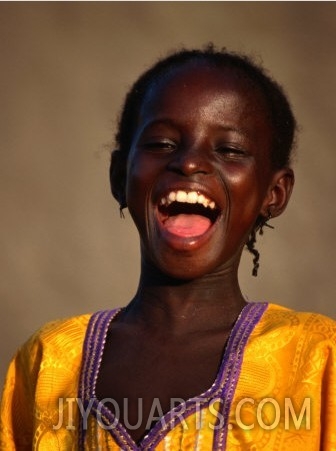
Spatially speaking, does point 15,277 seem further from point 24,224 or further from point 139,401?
→ point 139,401

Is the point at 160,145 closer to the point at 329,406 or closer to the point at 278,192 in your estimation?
the point at 278,192

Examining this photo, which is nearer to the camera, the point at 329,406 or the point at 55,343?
the point at 329,406

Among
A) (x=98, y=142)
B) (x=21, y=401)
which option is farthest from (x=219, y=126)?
(x=98, y=142)

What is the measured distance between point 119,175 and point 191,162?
1.07ft

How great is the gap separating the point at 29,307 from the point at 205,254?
250cm

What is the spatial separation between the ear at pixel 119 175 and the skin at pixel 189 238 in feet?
0.37

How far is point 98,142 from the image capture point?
16.6ft

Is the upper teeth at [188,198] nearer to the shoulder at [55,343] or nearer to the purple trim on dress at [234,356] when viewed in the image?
the purple trim on dress at [234,356]

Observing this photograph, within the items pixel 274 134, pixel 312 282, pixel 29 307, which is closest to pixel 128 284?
pixel 29 307

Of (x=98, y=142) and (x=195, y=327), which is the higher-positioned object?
(x=98, y=142)

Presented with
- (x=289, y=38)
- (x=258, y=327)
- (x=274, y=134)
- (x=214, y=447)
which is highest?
(x=289, y=38)

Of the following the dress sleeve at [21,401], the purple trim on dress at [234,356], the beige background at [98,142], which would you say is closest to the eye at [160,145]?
the purple trim on dress at [234,356]

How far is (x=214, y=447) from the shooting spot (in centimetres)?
235

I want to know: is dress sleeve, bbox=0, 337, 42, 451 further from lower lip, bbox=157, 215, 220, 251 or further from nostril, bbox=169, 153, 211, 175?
nostril, bbox=169, 153, 211, 175
